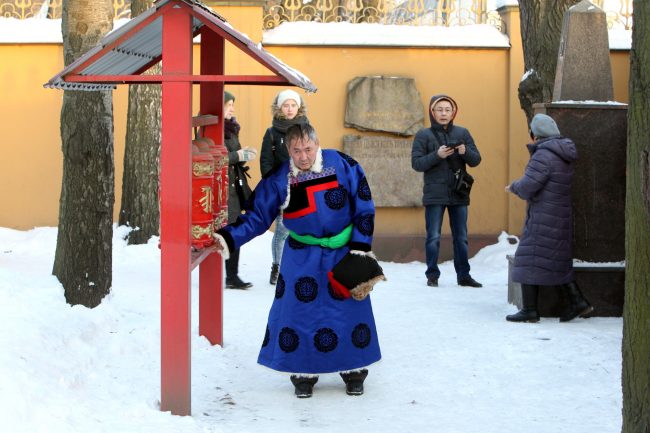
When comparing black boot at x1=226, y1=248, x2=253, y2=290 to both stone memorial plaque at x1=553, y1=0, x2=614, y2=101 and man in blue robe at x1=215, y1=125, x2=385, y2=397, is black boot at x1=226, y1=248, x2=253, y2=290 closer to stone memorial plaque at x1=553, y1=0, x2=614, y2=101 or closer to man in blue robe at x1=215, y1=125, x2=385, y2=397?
stone memorial plaque at x1=553, y1=0, x2=614, y2=101

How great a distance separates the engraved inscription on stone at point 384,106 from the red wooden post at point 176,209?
7.38 metres

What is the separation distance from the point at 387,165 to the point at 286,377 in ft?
20.9

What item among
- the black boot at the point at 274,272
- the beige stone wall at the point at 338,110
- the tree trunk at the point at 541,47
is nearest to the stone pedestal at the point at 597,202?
the tree trunk at the point at 541,47

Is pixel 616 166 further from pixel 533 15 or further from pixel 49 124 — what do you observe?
pixel 49 124

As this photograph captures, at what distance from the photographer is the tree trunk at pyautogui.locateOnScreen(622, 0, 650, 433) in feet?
13.8

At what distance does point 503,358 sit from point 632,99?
11.3ft

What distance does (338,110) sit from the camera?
1328 cm

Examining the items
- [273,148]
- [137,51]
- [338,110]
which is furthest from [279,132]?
[137,51]

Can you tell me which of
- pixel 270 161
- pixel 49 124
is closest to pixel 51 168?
pixel 49 124

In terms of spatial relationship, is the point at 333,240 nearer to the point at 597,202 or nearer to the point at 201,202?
the point at 201,202

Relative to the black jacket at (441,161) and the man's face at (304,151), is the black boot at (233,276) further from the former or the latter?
the man's face at (304,151)

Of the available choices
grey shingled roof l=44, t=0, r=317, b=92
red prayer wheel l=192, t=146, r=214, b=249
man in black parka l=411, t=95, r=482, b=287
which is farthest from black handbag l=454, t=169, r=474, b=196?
red prayer wheel l=192, t=146, r=214, b=249

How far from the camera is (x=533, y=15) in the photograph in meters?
11.3

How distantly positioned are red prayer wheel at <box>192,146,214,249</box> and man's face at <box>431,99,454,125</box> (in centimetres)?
481
